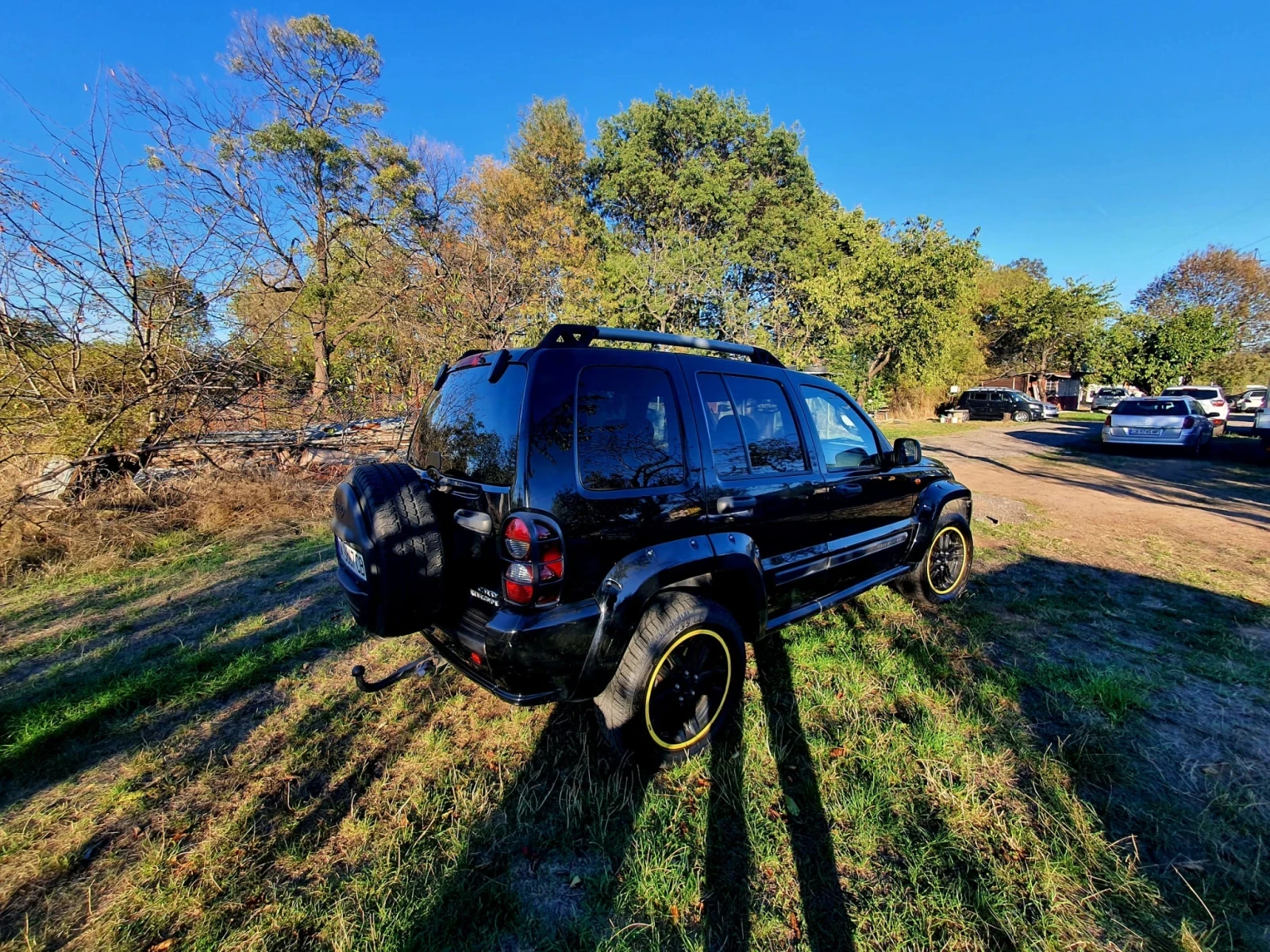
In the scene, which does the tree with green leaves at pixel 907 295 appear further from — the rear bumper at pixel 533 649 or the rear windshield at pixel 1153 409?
the rear bumper at pixel 533 649

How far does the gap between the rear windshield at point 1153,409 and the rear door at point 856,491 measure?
46.4ft

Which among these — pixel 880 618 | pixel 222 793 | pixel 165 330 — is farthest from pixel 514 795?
pixel 165 330

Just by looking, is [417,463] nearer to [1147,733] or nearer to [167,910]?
[167,910]

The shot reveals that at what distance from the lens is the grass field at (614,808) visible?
5.47 feet

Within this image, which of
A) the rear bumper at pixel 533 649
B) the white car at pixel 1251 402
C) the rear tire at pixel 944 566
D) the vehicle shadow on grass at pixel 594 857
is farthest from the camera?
the white car at pixel 1251 402

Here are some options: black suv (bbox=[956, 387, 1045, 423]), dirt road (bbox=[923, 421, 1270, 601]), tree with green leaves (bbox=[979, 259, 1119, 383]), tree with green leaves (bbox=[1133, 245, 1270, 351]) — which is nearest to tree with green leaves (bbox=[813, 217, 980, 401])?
black suv (bbox=[956, 387, 1045, 423])

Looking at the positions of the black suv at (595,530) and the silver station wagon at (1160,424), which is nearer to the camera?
the black suv at (595,530)

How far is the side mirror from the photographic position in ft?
12.2

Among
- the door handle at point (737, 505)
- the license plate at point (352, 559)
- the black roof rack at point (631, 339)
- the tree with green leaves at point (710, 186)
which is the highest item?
the tree with green leaves at point (710, 186)

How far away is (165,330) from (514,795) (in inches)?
278

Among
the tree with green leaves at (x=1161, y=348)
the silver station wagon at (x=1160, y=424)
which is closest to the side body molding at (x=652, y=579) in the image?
the silver station wagon at (x=1160, y=424)

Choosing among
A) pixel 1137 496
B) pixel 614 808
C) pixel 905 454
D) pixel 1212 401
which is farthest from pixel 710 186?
pixel 614 808

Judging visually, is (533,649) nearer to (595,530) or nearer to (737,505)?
(595,530)

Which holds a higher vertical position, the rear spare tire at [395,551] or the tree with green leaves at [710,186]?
the tree with green leaves at [710,186]
